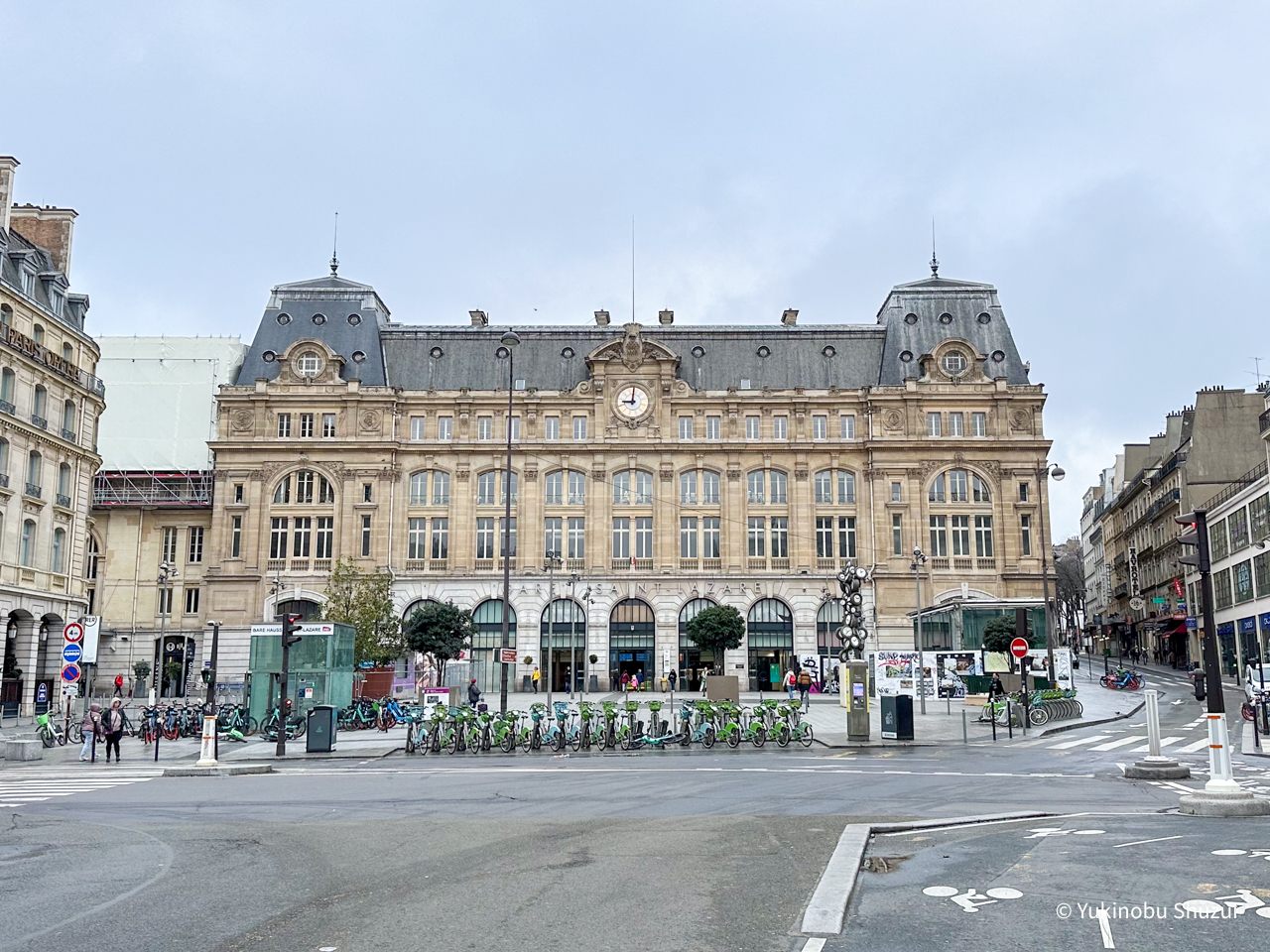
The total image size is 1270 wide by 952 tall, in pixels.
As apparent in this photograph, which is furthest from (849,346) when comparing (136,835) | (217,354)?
(136,835)

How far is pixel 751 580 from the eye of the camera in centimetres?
6794

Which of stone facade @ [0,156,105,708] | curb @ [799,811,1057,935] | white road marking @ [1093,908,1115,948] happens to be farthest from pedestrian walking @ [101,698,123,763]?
white road marking @ [1093,908,1115,948]

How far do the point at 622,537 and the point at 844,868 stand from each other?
58962 mm

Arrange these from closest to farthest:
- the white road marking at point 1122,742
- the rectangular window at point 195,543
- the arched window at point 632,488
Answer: the white road marking at point 1122,742
the arched window at point 632,488
the rectangular window at point 195,543

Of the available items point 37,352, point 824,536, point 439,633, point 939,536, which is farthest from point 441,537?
point 939,536

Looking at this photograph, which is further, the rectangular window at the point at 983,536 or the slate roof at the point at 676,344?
the slate roof at the point at 676,344

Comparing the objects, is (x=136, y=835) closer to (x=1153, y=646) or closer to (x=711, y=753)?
(x=711, y=753)

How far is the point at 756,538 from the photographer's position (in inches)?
2719

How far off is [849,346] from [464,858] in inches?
2520

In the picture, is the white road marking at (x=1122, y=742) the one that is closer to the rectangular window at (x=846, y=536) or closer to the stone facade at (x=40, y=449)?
the rectangular window at (x=846, y=536)

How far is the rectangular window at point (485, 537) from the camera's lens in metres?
68.6

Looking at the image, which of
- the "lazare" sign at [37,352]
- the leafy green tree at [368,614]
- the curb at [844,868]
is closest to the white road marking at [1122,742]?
the curb at [844,868]

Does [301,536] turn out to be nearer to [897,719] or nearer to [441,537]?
[441,537]

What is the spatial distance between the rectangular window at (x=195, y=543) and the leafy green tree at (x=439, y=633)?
83.2 feet
